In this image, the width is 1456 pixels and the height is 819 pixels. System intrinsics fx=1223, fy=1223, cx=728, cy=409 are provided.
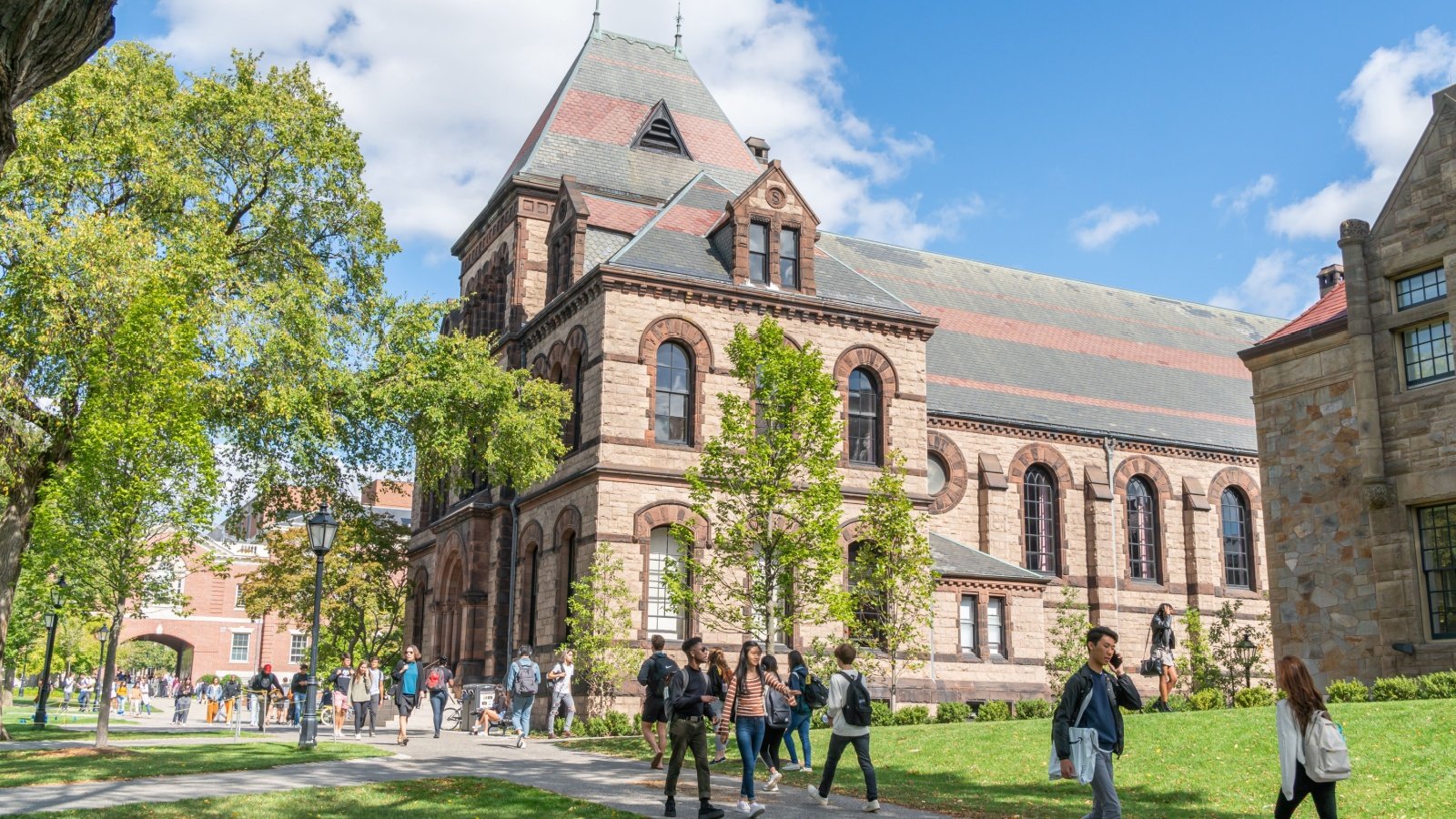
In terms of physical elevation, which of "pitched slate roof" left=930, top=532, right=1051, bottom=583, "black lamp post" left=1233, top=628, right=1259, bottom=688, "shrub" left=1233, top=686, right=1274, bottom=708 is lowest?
"shrub" left=1233, top=686, right=1274, bottom=708

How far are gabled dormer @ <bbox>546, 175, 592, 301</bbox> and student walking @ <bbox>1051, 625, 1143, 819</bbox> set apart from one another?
24934 millimetres

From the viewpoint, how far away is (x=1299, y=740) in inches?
369

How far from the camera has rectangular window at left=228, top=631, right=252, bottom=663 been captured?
8581 centimetres

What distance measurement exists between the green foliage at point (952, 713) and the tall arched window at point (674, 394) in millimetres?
8733

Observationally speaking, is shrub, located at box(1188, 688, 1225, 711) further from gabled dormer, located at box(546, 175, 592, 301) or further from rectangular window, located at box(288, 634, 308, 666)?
rectangular window, located at box(288, 634, 308, 666)

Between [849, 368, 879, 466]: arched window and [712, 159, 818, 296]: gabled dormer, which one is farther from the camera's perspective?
[849, 368, 879, 466]: arched window

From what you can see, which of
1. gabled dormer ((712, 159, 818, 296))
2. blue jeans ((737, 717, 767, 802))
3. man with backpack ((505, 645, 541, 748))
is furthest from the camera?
gabled dormer ((712, 159, 818, 296))

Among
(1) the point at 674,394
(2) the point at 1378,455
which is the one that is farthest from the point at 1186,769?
(1) the point at 674,394

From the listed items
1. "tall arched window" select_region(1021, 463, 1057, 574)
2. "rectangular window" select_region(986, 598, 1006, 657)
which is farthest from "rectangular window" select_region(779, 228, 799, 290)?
"tall arched window" select_region(1021, 463, 1057, 574)

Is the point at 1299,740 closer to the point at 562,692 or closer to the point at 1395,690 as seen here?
the point at 1395,690

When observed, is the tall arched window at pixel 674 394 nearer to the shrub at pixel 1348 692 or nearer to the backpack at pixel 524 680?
the backpack at pixel 524 680

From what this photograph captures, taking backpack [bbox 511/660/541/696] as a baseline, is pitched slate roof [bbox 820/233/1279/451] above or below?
above

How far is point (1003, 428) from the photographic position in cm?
3859

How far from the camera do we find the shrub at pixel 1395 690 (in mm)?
18781
